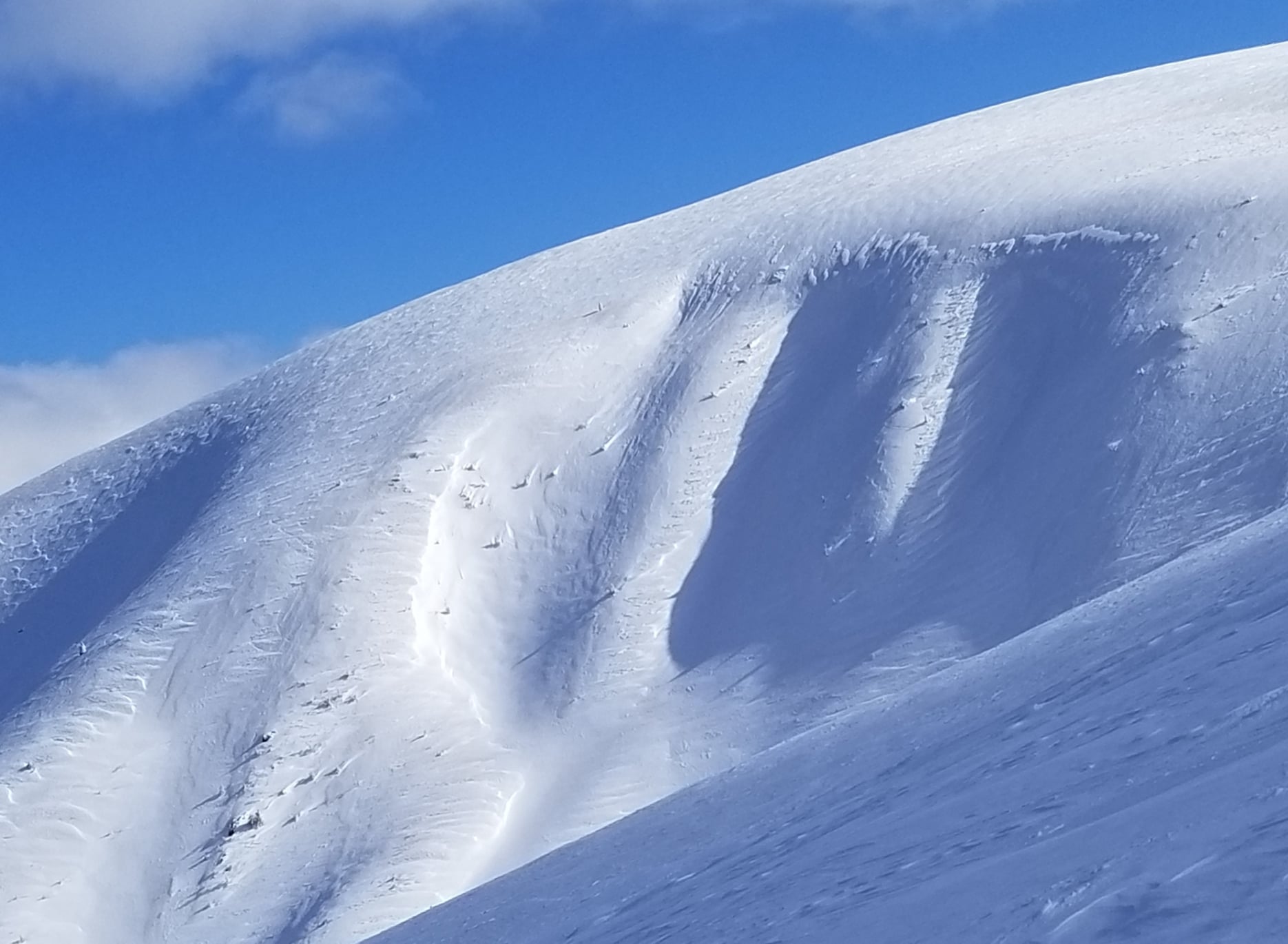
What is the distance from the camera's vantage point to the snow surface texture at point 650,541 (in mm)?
14492

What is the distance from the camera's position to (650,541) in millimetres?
19000

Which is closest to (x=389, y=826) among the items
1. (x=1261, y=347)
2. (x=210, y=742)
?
(x=210, y=742)

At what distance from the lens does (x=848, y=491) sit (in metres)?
18.0

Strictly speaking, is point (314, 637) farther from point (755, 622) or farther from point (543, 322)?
point (543, 322)

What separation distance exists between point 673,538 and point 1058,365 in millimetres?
5476

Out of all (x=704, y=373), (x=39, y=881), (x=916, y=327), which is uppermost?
(x=704, y=373)

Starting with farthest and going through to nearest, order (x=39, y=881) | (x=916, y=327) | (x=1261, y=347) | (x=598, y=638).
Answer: (x=916, y=327) < (x=598, y=638) < (x=39, y=881) < (x=1261, y=347)

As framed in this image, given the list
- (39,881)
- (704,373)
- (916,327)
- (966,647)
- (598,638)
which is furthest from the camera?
(704,373)

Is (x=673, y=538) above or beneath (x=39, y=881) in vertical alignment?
above

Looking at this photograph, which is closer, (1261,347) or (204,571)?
(1261,347)

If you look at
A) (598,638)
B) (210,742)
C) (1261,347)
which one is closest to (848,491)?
(598,638)

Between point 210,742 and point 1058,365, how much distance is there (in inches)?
464

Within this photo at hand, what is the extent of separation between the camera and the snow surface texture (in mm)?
14492

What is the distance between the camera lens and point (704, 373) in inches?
822
